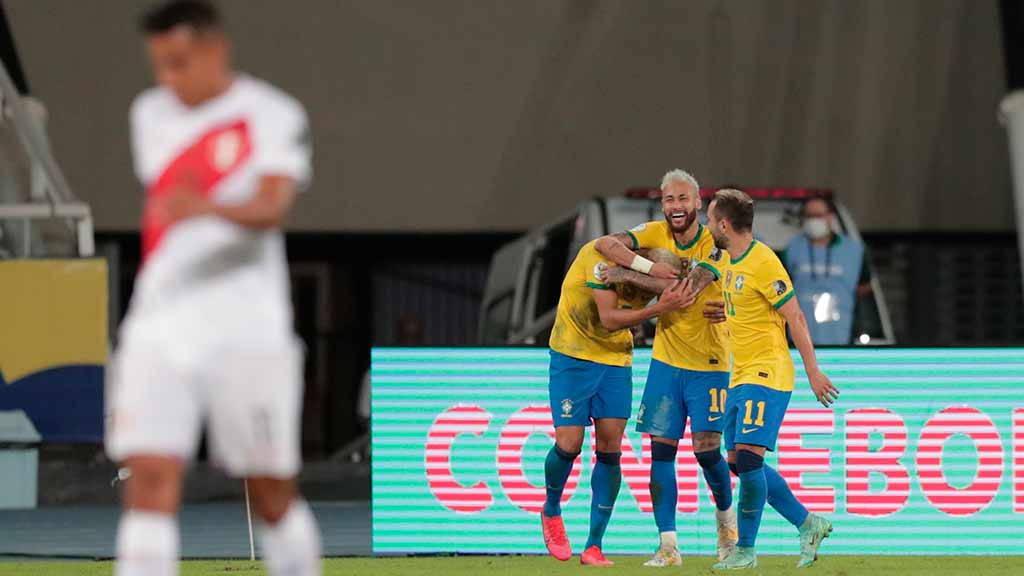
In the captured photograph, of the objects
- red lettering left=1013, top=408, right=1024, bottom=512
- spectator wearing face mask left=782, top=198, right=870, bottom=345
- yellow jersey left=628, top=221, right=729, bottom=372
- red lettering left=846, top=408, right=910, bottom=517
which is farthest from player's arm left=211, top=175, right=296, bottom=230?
spectator wearing face mask left=782, top=198, right=870, bottom=345

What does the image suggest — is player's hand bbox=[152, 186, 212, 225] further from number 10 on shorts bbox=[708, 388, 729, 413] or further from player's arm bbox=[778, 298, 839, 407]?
number 10 on shorts bbox=[708, 388, 729, 413]

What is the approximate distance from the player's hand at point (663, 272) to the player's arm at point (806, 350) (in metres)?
0.58

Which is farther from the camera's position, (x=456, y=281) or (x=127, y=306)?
(x=456, y=281)

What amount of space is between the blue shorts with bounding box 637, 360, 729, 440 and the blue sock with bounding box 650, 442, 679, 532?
105 millimetres

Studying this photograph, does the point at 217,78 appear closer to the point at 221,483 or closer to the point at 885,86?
the point at 221,483

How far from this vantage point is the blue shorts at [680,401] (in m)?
10.1

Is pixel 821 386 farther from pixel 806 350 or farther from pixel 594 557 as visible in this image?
pixel 594 557

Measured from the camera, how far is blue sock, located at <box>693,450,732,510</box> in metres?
10.1

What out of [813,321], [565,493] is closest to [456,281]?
[813,321]

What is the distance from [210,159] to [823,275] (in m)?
9.30

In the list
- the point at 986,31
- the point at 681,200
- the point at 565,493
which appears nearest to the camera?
the point at 681,200

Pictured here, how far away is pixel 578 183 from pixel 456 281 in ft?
12.1

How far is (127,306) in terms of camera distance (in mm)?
24891

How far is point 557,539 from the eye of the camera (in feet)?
34.1
